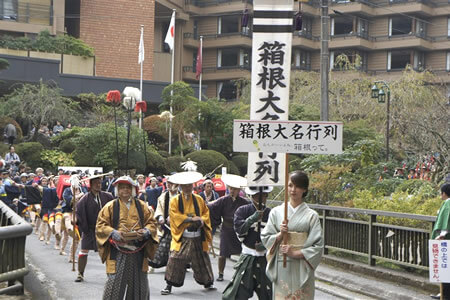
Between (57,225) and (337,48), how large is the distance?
170 feet

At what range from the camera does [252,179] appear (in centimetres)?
945

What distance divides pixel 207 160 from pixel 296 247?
25.7 m

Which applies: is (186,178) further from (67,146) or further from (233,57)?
(233,57)

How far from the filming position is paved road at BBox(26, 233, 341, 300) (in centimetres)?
1104

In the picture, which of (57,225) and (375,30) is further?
(375,30)

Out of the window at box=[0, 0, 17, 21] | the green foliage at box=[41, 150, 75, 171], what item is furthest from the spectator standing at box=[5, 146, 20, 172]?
the window at box=[0, 0, 17, 21]

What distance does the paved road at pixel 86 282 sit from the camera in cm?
1104

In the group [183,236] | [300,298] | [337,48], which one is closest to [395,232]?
[183,236]

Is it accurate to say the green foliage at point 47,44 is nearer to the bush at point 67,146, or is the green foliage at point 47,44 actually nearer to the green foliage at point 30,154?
the bush at point 67,146

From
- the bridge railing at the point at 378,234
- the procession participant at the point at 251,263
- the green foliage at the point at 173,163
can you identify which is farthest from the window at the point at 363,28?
the procession participant at the point at 251,263

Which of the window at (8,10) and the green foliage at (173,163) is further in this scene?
the window at (8,10)

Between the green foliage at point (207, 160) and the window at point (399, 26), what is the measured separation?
123 ft

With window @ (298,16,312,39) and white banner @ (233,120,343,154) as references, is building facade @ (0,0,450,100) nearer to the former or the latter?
window @ (298,16,312,39)

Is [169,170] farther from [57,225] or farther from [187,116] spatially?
[57,225]
